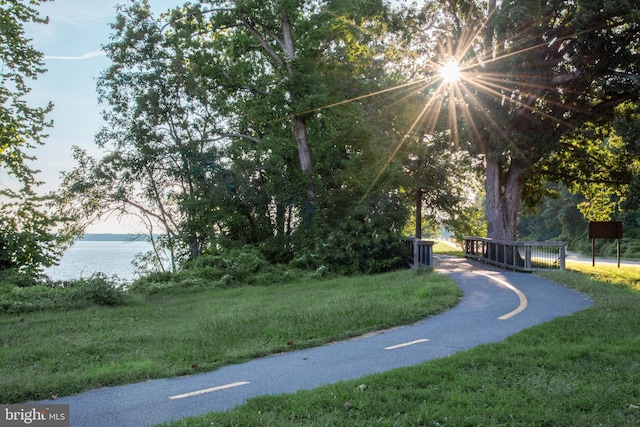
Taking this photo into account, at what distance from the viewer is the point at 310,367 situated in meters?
6.96

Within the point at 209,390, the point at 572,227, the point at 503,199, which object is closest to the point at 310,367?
the point at 209,390

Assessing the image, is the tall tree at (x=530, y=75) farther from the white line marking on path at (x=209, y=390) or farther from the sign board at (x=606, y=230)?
the white line marking on path at (x=209, y=390)

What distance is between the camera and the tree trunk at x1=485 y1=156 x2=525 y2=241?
24906mm

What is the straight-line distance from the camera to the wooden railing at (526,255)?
64.1ft

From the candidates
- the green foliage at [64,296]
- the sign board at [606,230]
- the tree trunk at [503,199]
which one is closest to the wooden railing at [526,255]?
the tree trunk at [503,199]

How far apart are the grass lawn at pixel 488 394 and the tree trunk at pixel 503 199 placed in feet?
59.2

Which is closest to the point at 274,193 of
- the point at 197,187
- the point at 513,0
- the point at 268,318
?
the point at 197,187

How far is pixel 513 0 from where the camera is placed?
20172mm

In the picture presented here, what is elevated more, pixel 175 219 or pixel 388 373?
pixel 175 219

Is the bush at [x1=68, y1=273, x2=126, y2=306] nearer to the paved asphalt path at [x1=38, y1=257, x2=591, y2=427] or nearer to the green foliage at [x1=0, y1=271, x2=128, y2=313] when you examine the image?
the green foliage at [x1=0, y1=271, x2=128, y2=313]

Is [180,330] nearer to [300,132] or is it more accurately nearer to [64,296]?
[64,296]

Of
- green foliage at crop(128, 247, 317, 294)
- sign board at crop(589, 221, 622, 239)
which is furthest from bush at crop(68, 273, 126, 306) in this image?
sign board at crop(589, 221, 622, 239)

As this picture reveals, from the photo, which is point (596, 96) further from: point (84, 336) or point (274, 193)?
point (84, 336)

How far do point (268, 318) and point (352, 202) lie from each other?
13710 mm
